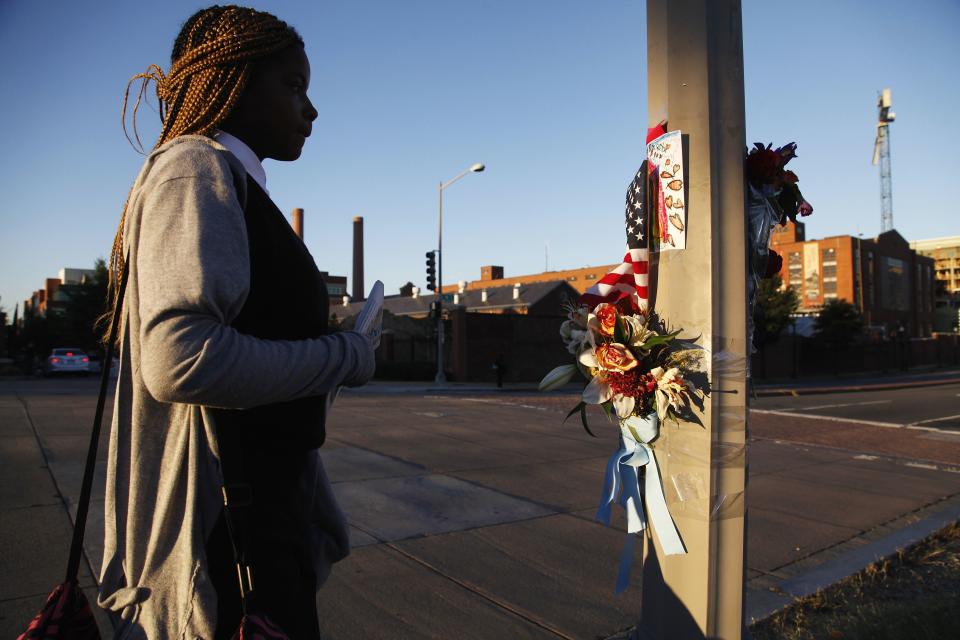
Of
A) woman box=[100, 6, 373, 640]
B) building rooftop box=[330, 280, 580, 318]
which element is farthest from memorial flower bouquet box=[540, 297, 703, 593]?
building rooftop box=[330, 280, 580, 318]

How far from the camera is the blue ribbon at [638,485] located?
1.96 m

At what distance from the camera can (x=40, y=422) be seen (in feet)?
30.2

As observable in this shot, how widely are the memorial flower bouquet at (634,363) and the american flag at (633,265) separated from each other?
4cm

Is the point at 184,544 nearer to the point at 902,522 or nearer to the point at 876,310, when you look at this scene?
the point at 902,522

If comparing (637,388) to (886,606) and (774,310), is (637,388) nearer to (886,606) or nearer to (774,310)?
(886,606)

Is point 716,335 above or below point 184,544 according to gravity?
above

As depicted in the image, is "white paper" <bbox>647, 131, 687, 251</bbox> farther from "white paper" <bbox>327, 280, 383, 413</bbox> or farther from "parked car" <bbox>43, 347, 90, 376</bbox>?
"parked car" <bbox>43, 347, 90, 376</bbox>

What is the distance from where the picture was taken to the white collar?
1405 millimetres

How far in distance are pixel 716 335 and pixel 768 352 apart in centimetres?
4379

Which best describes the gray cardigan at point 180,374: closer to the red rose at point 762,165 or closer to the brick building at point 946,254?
the red rose at point 762,165

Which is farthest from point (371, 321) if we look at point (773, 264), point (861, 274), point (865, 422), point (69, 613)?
point (861, 274)

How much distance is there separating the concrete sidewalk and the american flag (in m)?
1.80

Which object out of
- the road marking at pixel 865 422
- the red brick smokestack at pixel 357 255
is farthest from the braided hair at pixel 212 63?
the red brick smokestack at pixel 357 255

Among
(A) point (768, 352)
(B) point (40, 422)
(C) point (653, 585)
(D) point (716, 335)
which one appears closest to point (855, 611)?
(C) point (653, 585)
